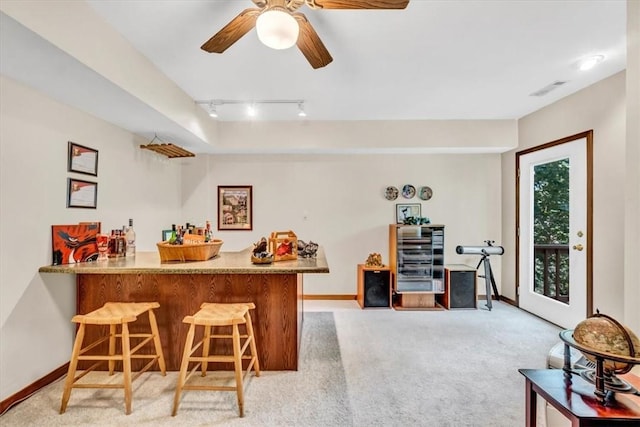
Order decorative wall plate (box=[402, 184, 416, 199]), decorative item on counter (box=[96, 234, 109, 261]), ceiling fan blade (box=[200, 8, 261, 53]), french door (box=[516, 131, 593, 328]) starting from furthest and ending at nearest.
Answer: decorative wall plate (box=[402, 184, 416, 199]) < french door (box=[516, 131, 593, 328]) < decorative item on counter (box=[96, 234, 109, 261]) < ceiling fan blade (box=[200, 8, 261, 53])

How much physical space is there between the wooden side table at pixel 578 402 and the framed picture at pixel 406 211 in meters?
3.51

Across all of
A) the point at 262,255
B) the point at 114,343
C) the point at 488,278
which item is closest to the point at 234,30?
the point at 262,255

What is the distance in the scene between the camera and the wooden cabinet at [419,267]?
14.1ft

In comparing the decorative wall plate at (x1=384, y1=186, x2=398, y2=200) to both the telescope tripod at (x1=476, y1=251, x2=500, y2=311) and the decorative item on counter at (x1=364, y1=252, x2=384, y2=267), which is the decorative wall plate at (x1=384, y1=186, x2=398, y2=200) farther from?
the telescope tripod at (x1=476, y1=251, x2=500, y2=311)

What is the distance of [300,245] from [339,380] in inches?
44.4

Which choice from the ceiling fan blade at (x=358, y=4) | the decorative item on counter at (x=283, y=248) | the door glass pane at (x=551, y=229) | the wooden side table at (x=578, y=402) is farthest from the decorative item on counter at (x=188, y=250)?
the door glass pane at (x=551, y=229)

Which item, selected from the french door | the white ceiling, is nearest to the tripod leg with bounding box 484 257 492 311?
the french door

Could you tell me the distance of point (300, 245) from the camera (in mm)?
2812

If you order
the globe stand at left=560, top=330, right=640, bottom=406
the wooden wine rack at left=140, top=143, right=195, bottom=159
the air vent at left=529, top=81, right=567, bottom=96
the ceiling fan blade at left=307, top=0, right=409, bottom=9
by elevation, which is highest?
the air vent at left=529, top=81, right=567, bottom=96

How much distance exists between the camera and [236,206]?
475 centimetres

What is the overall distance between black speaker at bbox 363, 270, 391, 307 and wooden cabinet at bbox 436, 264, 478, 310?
0.81 m

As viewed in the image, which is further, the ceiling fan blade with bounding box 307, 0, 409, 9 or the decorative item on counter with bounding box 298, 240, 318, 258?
the decorative item on counter with bounding box 298, 240, 318, 258

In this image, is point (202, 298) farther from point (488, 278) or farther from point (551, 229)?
point (551, 229)

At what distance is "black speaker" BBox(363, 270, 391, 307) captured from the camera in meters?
4.30
